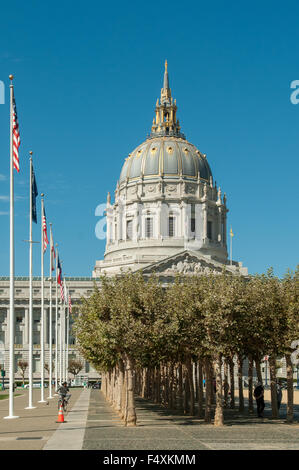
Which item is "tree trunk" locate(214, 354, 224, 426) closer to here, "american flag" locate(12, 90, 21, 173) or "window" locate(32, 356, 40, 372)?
"american flag" locate(12, 90, 21, 173)

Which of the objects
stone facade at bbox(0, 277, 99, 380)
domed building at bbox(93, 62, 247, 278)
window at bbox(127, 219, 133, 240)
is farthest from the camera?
window at bbox(127, 219, 133, 240)

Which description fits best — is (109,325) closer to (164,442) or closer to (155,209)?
(164,442)

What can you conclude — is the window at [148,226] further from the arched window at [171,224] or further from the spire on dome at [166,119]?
the spire on dome at [166,119]

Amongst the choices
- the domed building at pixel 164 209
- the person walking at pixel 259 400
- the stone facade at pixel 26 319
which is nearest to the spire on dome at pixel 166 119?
the domed building at pixel 164 209

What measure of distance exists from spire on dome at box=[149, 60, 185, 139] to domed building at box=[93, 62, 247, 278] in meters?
3.37

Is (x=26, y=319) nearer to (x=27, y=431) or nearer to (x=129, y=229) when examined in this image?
(x=129, y=229)

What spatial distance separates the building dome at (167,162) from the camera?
150750 mm

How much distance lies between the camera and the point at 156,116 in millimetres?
167375

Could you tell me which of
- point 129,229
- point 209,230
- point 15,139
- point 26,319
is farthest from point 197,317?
point 209,230

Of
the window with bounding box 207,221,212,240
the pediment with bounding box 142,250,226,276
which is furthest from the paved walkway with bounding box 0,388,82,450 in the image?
the window with bounding box 207,221,212,240

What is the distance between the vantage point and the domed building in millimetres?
142250

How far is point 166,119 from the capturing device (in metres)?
167

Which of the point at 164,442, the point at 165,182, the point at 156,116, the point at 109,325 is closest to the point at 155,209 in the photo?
the point at 165,182

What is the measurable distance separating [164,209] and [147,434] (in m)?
117
